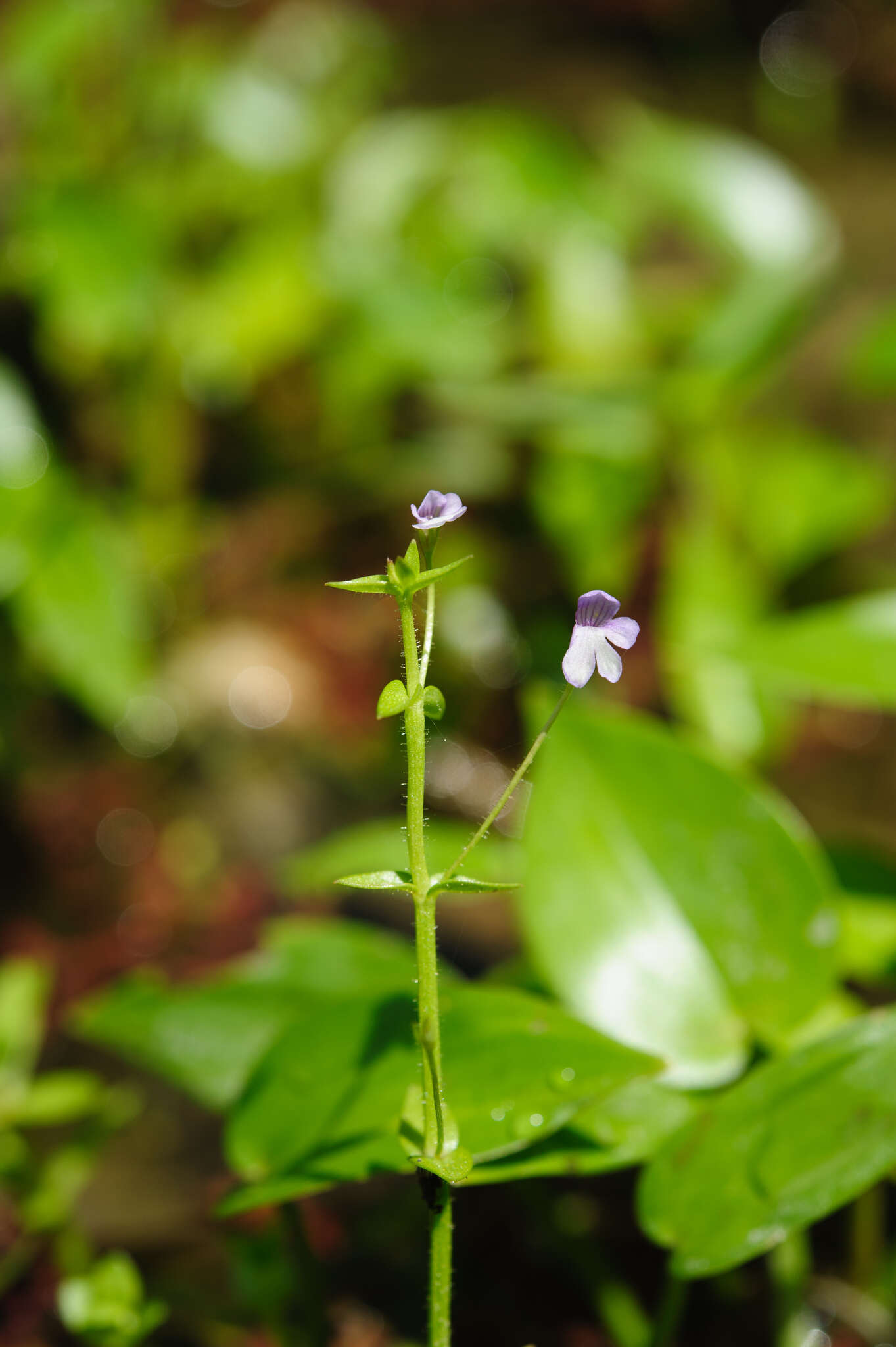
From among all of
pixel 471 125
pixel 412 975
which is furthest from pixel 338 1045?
pixel 471 125

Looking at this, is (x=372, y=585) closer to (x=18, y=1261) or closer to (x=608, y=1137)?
(x=608, y=1137)

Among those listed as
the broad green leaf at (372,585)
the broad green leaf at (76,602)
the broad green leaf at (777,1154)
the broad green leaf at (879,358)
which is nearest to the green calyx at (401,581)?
the broad green leaf at (372,585)

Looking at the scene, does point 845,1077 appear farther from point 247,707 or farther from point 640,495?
point 247,707

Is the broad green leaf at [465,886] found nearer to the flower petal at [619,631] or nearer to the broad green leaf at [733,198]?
the flower petal at [619,631]

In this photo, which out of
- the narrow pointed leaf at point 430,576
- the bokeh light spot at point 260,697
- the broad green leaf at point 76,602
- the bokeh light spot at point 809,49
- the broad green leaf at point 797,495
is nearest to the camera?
the narrow pointed leaf at point 430,576

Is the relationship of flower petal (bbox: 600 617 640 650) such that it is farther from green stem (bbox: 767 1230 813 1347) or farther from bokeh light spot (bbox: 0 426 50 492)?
bokeh light spot (bbox: 0 426 50 492)
